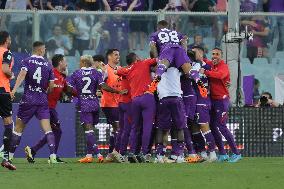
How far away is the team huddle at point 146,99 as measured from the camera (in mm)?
20406

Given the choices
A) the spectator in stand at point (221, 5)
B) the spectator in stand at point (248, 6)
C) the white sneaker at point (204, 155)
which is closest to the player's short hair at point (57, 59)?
the white sneaker at point (204, 155)

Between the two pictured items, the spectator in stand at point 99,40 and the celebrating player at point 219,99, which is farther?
the spectator in stand at point 99,40

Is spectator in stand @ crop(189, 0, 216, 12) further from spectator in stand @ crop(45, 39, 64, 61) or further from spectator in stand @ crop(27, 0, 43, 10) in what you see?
spectator in stand @ crop(45, 39, 64, 61)

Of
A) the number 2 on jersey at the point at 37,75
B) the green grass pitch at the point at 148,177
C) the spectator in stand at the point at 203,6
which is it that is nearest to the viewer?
the green grass pitch at the point at 148,177

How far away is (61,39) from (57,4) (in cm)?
176

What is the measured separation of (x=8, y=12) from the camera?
26.4 meters

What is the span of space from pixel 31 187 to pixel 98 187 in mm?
796

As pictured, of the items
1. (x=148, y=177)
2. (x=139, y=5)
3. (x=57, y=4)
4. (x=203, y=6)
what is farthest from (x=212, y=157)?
(x=57, y=4)

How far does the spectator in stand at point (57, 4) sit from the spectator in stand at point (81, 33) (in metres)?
1.22

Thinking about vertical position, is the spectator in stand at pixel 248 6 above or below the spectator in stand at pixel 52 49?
above

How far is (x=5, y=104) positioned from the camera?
18.0 m

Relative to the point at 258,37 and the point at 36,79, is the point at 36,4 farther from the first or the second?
the point at 36,79

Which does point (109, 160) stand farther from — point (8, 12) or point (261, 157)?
point (8, 12)

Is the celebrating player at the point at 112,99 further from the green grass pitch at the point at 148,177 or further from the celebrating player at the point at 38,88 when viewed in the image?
the green grass pitch at the point at 148,177
